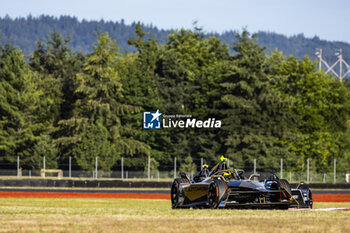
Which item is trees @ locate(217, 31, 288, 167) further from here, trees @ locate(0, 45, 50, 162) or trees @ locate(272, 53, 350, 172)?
trees @ locate(0, 45, 50, 162)

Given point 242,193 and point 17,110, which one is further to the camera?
point 17,110

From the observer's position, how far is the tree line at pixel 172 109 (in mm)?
65812

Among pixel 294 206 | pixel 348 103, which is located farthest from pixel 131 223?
pixel 348 103

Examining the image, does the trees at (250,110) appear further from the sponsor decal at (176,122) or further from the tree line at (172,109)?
the sponsor decal at (176,122)

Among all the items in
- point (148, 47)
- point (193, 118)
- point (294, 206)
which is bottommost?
point (294, 206)

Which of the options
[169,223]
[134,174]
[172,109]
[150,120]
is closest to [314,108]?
[172,109]

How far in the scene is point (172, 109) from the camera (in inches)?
2825

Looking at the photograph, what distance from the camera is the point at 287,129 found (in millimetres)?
70688

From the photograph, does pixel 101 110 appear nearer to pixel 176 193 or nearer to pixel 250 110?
pixel 250 110

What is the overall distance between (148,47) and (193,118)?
21.6 m

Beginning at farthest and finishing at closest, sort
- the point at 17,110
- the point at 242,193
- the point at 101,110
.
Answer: the point at 101,110 → the point at 17,110 → the point at 242,193

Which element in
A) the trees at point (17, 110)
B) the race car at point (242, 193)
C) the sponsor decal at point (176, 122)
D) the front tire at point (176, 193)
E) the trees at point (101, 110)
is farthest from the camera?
the sponsor decal at point (176, 122)

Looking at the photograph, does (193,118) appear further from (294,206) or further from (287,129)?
(294,206)

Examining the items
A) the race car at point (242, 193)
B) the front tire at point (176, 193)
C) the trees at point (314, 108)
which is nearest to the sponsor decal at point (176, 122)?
the trees at point (314, 108)
